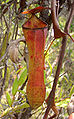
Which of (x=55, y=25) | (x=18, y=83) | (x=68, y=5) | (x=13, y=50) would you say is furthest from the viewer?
(x=18, y=83)

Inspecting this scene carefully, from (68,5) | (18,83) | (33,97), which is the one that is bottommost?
(18,83)

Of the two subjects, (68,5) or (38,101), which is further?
(68,5)

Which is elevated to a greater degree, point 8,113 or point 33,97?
point 33,97

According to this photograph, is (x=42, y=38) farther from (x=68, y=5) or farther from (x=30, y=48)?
(x=68, y=5)

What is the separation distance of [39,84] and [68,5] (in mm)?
393

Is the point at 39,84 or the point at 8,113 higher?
the point at 39,84

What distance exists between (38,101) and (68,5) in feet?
1.41

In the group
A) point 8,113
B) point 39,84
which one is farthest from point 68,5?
point 8,113

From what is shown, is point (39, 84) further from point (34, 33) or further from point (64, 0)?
point (64, 0)

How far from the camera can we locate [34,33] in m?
0.39

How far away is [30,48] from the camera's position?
0.40 m

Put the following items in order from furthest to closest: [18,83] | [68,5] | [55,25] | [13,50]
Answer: [18,83]
[68,5]
[13,50]
[55,25]

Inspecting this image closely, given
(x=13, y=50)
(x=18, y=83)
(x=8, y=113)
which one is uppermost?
(x=13, y=50)

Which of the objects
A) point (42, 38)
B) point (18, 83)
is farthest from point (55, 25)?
point (18, 83)
